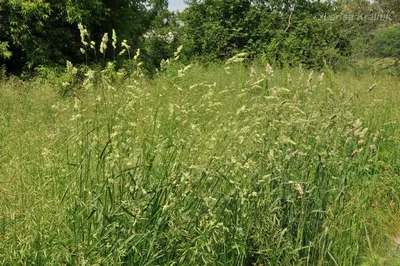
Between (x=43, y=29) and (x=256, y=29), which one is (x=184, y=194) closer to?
(x=43, y=29)

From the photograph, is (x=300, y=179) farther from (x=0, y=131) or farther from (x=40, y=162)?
(x=0, y=131)

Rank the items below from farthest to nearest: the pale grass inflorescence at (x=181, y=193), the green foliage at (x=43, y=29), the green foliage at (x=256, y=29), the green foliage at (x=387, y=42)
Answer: the green foliage at (x=256, y=29), the green foliage at (x=387, y=42), the green foliage at (x=43, y=29), the pale grass inflorescence at (x=181, y=193)

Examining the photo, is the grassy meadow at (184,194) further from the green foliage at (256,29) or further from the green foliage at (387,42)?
the green foliage at (256,29)

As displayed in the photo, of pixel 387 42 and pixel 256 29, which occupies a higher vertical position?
pixel 256 29

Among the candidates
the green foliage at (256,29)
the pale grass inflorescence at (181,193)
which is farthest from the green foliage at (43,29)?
the green foliage at (256,29)

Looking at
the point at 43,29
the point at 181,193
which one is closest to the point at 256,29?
the point at 43,29

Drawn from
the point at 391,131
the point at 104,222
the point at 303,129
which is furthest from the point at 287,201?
the point at 391,131

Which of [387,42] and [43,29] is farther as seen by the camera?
[387,42]

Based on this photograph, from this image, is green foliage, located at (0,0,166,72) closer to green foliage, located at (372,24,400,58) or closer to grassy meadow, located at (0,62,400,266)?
grassy meadow, located at (0,62,400,266)

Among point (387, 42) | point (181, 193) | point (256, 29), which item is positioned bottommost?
point (181, 193)

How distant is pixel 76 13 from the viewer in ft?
26.5

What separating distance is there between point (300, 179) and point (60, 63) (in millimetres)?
8060

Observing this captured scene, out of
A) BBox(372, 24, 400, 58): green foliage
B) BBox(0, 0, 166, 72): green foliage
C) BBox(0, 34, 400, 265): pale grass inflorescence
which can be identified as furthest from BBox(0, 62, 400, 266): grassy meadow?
BBox(372, 24, 400, 58): green foliage

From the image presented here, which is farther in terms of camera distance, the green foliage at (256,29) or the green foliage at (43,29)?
the green foliage at (256,29)
